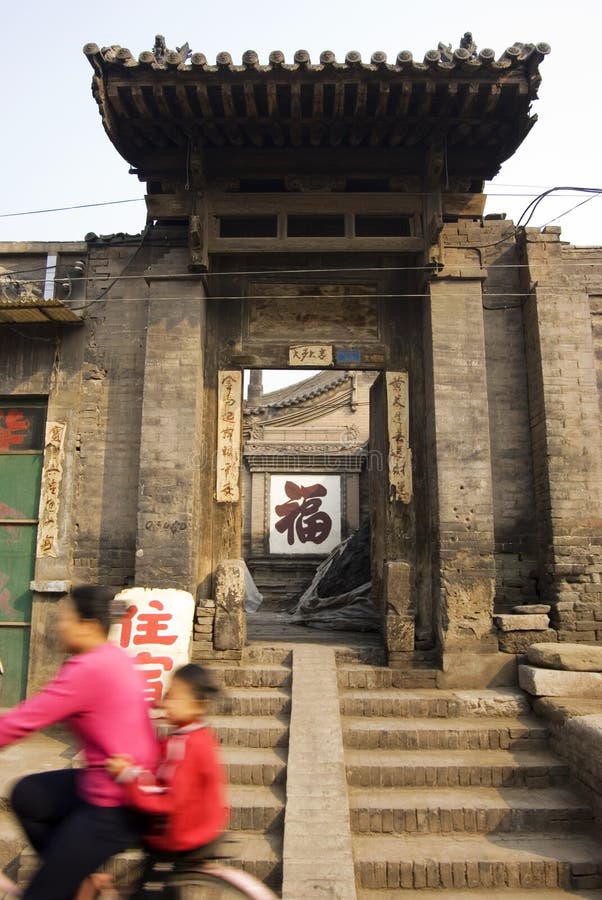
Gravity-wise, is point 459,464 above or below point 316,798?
above

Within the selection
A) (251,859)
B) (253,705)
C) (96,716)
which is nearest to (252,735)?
(253,705)

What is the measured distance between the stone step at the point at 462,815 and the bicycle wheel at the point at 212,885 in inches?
98.9

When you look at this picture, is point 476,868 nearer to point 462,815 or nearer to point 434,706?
point 462,815

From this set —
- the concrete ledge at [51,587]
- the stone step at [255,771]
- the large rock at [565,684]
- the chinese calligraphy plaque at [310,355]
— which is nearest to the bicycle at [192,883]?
the stone step at [255,771]

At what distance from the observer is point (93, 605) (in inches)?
104

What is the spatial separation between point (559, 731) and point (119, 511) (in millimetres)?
4772

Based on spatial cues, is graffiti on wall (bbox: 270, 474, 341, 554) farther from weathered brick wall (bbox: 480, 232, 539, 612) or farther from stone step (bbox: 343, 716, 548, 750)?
stone step (bbox: 343, 716, 548, 750)

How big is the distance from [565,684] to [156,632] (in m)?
3.69

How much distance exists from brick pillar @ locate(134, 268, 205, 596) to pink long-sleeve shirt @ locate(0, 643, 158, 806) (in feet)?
15.3

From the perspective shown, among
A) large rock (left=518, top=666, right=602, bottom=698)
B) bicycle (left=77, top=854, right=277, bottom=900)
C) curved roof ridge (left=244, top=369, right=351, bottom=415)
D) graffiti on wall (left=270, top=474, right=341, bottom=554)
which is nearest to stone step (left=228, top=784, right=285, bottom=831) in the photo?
bicycle (left=77, top=854, right=277, bottom=900)

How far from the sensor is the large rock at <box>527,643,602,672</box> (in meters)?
6.25

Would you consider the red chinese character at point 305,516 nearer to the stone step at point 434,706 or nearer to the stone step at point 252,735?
the stone step at point 434,706

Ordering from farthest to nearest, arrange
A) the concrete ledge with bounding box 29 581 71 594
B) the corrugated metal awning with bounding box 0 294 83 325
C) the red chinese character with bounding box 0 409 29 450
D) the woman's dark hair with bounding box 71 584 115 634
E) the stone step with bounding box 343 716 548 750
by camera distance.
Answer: the red chinese character with bounding box 0 409 29 450 < the concrete ledge with bounding box 29 581 71 594 < the corrugated metal awning with bounding box 0 294 83 325 < the stone step with bounding box 343 716 548 750 < the woman's dark hair with bounding box 71 584 115 634

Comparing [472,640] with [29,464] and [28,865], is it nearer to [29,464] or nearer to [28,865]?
[28,865]
